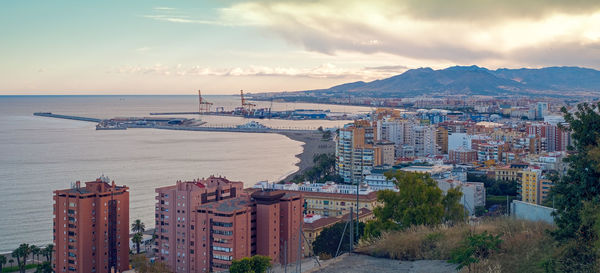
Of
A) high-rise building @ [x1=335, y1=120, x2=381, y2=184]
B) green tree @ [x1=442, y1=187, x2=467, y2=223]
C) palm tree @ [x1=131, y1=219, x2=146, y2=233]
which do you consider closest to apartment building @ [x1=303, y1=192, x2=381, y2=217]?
palm tree @ [x1=131, y1=219, x2=146, y2=233]

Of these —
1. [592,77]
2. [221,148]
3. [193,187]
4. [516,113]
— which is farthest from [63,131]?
[592,77]

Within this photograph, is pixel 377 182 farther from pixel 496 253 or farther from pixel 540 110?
pixel 540 110

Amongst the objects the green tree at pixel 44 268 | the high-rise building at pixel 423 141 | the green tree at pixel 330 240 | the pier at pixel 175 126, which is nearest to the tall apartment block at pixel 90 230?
the green tree at pixel 44 268

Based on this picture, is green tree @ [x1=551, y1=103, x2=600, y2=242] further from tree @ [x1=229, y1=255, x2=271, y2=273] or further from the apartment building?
the apartment building

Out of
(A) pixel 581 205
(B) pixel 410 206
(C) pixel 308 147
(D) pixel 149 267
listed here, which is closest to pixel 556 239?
(A) pixel 581 205

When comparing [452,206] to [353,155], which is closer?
[452,206]

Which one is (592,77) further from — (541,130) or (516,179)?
(516,179)

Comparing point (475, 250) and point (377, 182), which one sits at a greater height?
point (475, 250)

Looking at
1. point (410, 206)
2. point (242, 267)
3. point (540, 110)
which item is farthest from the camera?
point (540, 110)
